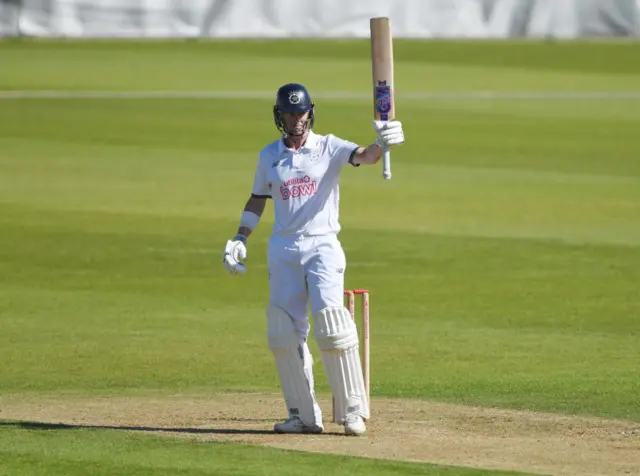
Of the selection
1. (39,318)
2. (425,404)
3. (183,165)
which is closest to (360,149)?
(425,404)

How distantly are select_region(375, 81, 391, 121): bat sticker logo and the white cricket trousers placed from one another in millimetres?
752

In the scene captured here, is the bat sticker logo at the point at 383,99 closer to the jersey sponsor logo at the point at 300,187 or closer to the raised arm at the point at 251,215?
the jersey sponsor logo at the point at 300,187

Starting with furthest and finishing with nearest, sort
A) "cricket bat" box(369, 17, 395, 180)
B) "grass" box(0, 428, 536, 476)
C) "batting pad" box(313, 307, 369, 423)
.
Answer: "cricket bat" box(369, 17, 395, 180) < "batting pad" box(313, 307, 369, 423) < "grass" box(0, 428, 536, 476)

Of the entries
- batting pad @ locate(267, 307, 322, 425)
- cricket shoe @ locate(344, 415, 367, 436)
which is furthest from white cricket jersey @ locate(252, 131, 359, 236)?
cricket shoe @ locate(344, 415, 367, 436)

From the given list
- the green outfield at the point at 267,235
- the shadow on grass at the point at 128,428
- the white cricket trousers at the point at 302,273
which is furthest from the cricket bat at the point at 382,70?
the green outfield at the point at 267,235

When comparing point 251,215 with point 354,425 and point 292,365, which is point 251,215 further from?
point 354,425

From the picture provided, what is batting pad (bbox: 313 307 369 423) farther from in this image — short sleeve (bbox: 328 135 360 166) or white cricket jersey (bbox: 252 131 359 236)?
short sleeve (bbox: 328 135 360 166)

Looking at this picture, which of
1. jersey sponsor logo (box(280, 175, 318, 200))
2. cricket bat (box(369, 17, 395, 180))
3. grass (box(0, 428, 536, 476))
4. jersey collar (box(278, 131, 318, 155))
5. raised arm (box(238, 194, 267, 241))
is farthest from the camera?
raised arm (box(238, 194, 267, 241))

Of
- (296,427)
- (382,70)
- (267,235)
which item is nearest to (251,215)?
(382,70)

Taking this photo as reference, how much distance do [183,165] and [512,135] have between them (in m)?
5.52

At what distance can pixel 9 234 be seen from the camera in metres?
17.0

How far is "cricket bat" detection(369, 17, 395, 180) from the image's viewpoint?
27.8ft

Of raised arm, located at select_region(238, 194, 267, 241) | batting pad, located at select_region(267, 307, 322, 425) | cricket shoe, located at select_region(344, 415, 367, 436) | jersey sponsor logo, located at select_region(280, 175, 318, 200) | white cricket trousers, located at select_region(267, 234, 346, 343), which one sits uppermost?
jersey sponsor logo, located at select_region(280, 175, 318, 200)

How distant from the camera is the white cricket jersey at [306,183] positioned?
855 cm
